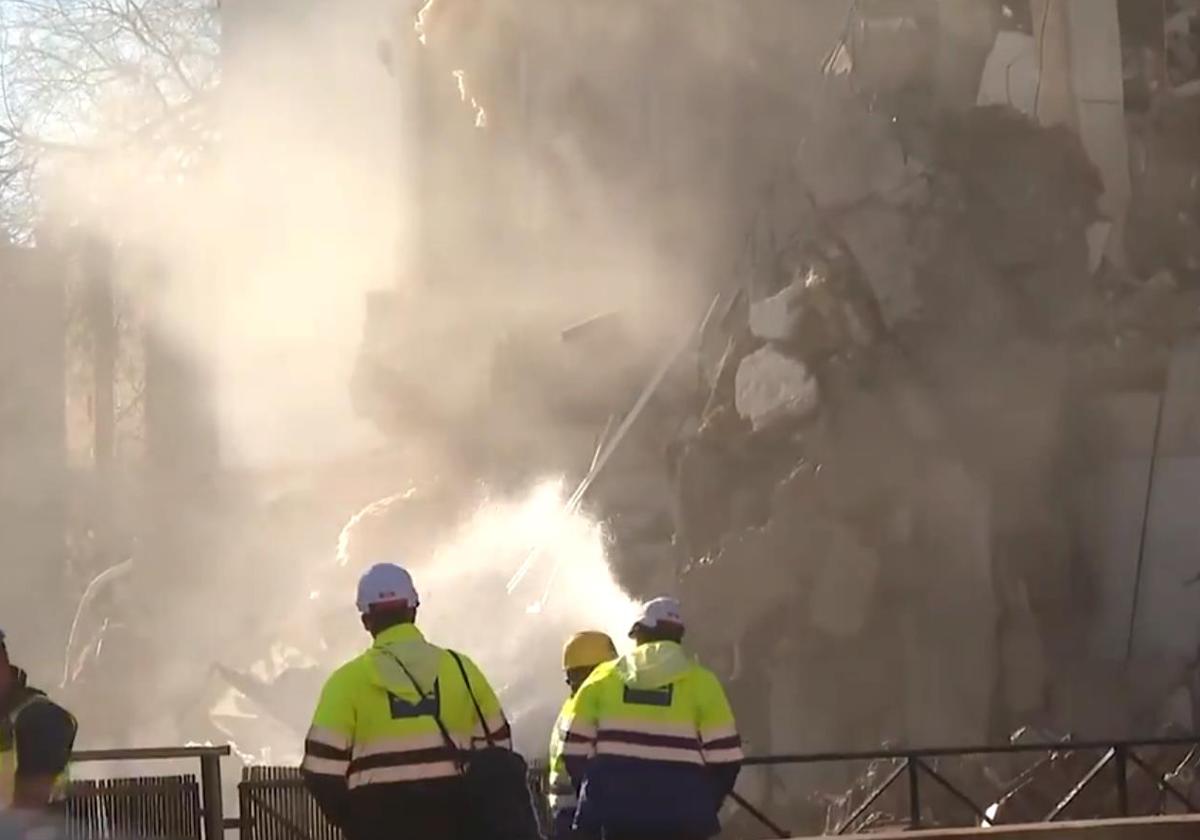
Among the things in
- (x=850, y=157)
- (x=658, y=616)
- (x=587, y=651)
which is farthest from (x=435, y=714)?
(x=850, y=157)

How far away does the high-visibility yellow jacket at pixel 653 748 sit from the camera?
5.83 m

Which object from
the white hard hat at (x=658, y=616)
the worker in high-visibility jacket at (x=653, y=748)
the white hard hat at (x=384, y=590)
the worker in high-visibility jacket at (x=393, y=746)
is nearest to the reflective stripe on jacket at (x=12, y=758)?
the worker in high-visibility jacket at (x=393, y=746)

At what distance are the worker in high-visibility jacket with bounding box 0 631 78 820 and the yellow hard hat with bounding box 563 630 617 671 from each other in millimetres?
2467

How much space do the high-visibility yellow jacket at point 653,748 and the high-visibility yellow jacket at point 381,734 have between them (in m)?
0.83

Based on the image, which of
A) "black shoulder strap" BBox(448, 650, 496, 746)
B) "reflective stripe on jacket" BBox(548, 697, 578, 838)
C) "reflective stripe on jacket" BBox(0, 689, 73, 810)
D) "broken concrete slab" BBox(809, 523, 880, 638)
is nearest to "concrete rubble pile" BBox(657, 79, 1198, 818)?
"broken concrete slab" BBox(809, 523, 880, 638)

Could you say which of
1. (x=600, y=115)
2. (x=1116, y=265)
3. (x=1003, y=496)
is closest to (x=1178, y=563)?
(x=1003, y=496)

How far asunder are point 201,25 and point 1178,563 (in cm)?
1935

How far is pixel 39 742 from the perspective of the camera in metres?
4.94

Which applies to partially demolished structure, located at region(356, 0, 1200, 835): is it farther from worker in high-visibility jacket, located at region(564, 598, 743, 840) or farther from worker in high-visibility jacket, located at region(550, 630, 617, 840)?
worker in high-visibility jacket, located at region(564, 598, 743, 840)

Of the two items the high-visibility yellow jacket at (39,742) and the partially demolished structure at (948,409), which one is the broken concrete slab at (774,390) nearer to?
the partially demolished structure at (948,409)

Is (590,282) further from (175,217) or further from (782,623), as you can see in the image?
(175,217)

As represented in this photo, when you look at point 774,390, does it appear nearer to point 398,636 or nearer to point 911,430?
point 911,430

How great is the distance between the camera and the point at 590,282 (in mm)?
21750

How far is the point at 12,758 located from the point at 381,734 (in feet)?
3.38
